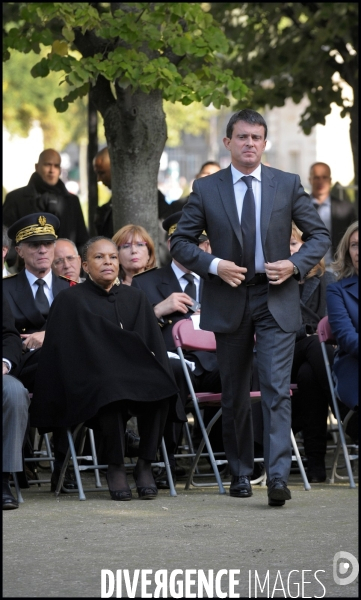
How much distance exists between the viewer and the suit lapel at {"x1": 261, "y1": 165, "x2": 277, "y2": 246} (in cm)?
779

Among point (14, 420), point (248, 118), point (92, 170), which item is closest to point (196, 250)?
point (248, 118)

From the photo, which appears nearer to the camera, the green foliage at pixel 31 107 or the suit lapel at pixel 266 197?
the suit lapel at pixel 266 197

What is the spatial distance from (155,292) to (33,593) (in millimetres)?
4413

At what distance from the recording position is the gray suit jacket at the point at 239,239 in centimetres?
780

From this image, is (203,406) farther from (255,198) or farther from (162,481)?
(255,198)

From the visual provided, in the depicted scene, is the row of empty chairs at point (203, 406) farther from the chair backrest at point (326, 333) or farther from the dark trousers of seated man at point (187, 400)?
the dark trousers of seated man at point (187, 400)

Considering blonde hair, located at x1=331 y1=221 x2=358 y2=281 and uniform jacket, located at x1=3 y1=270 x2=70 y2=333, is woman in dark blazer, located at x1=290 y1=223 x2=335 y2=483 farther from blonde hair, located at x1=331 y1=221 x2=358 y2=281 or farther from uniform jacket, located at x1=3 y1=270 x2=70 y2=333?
uniform jacket, located at x1=3 y1=270 x2=70 y2=333

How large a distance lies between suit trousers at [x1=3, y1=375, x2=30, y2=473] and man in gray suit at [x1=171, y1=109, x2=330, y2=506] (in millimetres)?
1224

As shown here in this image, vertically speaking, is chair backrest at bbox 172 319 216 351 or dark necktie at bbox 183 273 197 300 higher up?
dark necktie at bbox 183 273 197 300

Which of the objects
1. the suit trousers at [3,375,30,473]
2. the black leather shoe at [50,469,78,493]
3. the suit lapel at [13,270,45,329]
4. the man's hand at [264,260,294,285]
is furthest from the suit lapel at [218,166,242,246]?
the black leather shoe at [50,469,78,493]

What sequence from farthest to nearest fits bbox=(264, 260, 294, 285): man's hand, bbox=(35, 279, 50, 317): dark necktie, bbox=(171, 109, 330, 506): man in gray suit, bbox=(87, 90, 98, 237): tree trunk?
bbox=(87, 90, 98, 237): tree trunk, bbox=(35, 279, 50, 317): dark necktie, bbox=(171, 109, 330, 506): man in gray suit, bbox=(264, 260, 294, 285): man's hand

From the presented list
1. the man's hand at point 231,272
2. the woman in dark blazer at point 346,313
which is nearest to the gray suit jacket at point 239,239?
the man's hand at point 231,272

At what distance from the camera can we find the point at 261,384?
25.8ft

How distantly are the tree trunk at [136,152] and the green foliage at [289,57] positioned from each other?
17.3 ft
